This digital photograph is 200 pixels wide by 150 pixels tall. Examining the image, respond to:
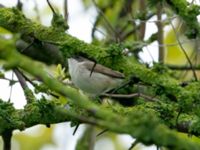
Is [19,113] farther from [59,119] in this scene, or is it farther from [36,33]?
[36,33]

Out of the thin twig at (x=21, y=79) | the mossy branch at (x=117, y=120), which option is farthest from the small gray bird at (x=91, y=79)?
the mossy branch at (x=117, y=120)

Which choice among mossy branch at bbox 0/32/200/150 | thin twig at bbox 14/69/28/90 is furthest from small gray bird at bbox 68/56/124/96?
mossy branch at bbox 0/32/200/150

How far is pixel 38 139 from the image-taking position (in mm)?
6805

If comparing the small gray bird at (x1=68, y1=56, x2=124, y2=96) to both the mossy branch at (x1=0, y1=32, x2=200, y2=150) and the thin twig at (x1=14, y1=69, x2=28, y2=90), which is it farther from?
the mossy branch at (x1=0, y1=32, x2=200, y2=150)

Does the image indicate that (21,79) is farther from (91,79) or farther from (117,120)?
(91,79)

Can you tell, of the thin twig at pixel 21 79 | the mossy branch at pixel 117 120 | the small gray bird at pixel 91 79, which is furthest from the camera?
the small gray bird at pixel 91 79

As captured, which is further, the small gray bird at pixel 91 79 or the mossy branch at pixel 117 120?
the small gray bird at pixel 91 79

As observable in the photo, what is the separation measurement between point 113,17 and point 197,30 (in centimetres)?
277

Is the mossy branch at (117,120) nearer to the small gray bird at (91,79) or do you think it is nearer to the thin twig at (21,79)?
the thin twig at (21,79)

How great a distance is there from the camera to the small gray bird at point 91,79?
5527 mm

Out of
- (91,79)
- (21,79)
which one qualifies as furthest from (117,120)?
(91,79)

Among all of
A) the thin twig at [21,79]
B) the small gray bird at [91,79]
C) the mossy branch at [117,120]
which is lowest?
the mossy branch at [117,120]

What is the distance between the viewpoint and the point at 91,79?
5953mm

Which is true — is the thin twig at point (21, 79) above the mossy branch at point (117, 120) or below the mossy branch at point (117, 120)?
above
